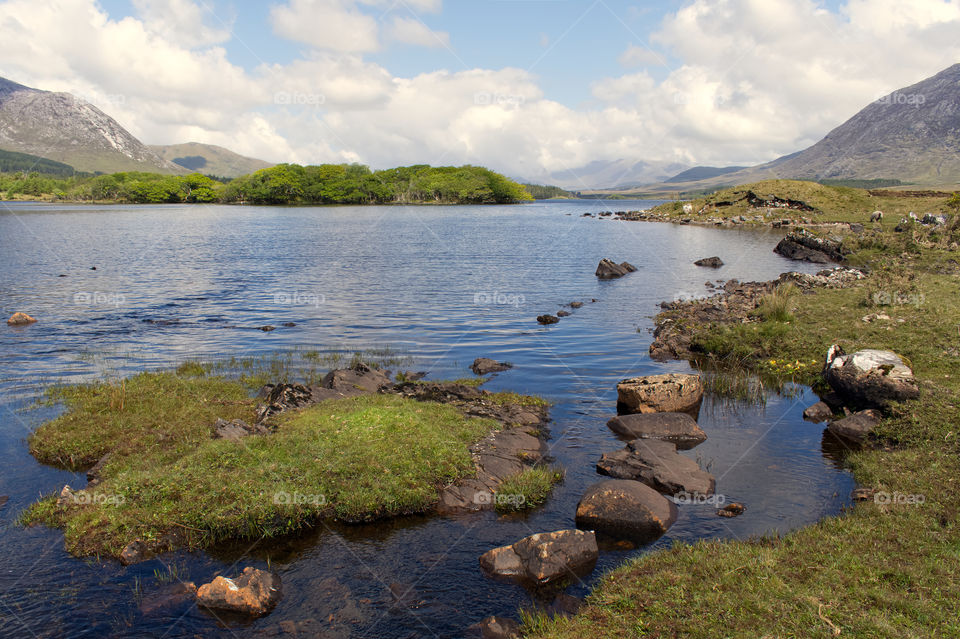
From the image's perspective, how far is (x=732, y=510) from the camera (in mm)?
13367

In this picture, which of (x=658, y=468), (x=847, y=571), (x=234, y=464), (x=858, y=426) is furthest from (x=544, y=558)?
(x=858, y=426)

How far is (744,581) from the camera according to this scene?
9.34 m

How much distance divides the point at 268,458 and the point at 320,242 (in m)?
76.0

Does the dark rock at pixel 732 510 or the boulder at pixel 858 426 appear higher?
the boulder at pixel 858 426

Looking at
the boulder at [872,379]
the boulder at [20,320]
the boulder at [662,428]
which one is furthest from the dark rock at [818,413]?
the boulder at [20,320]

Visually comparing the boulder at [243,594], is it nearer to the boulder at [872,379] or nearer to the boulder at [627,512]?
the boulder at [627,512]

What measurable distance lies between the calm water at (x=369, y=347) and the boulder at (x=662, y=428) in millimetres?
500

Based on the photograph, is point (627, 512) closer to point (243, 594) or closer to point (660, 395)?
point (660, 395)

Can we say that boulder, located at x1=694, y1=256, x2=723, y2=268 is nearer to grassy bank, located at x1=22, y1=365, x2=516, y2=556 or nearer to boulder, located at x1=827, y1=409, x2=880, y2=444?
boulder, located at x1=827, y1=409, x2=880, y2=444

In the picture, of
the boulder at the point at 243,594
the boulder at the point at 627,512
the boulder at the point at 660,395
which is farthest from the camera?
the boulder at the point at 660,395

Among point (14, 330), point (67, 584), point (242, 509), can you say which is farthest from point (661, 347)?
point (14, 330)

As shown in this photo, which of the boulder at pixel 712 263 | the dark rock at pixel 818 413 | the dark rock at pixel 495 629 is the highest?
the boulder at pixel 712 263

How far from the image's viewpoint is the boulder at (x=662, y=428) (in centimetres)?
1783

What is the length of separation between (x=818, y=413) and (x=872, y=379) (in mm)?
2114
